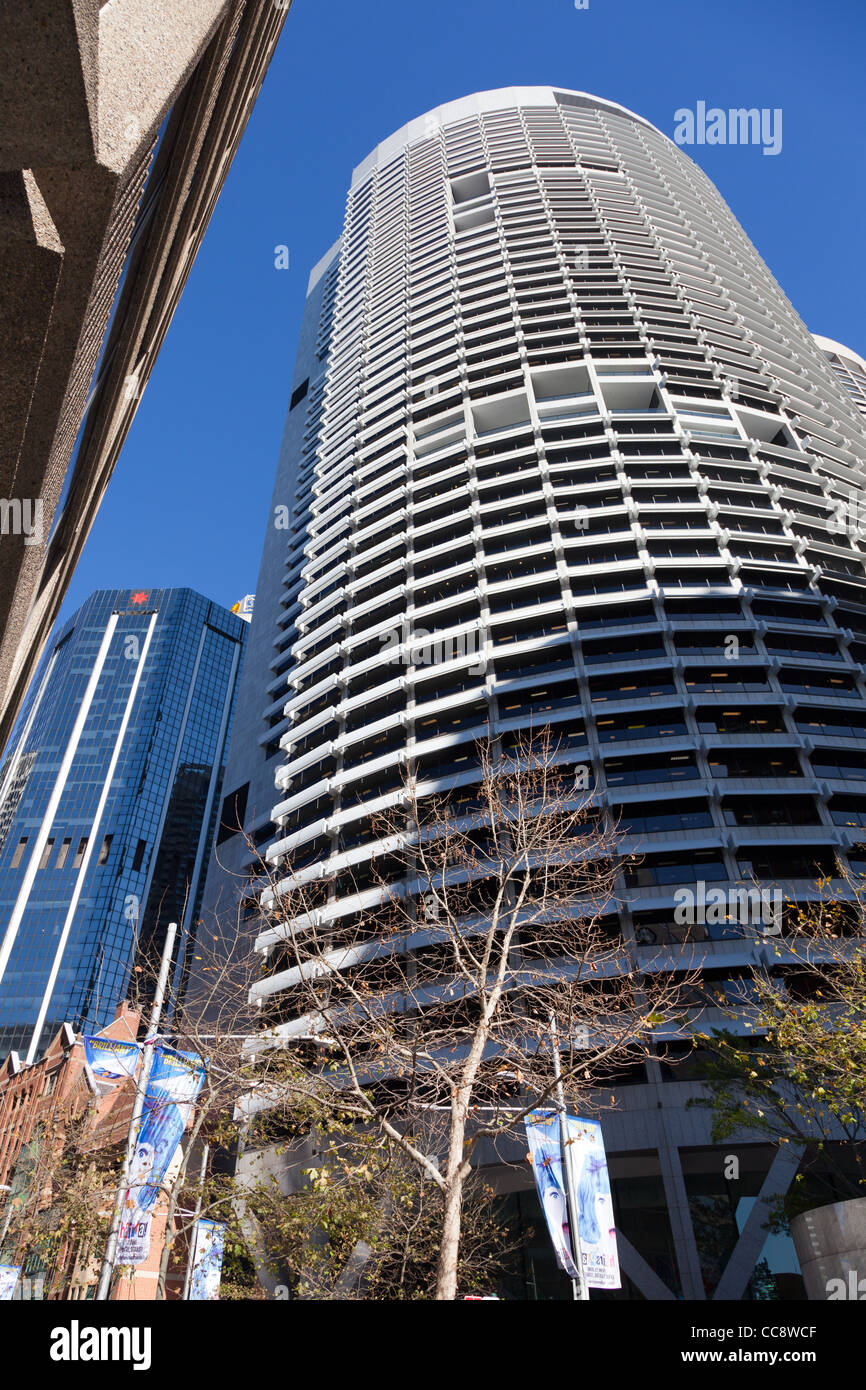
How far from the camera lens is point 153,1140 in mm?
14219

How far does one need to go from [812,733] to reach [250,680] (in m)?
44.0

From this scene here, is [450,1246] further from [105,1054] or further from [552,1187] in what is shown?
[105,1054]

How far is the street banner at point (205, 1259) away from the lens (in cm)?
1783

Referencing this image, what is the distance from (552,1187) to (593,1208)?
2.87 feet

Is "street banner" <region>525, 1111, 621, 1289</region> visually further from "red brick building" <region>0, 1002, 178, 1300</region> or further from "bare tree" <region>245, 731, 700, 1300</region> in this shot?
"red brick building" <region>0, 1002, 178, 1300</region>

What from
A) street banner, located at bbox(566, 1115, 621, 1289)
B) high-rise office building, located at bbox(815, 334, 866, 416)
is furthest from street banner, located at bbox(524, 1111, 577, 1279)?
high-rise office building, located at bbox(815, 334, 866, 416)

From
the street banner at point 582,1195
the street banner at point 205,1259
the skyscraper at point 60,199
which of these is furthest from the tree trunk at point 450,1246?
the street banner at point 205,1259

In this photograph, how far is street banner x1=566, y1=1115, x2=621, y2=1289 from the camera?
1228 cm

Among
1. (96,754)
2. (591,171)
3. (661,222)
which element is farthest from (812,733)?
(96,754)

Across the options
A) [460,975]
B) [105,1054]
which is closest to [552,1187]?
[460,975]

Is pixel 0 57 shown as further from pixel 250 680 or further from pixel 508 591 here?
pixel 250 680

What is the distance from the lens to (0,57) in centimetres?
236

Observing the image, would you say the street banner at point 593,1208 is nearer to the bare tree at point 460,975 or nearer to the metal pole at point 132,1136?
the bare tree at point 460,975

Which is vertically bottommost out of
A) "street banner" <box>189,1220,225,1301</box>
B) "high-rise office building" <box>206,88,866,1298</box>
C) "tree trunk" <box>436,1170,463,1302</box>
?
"tree trunk" <box>436,1170,463,1302</box>
